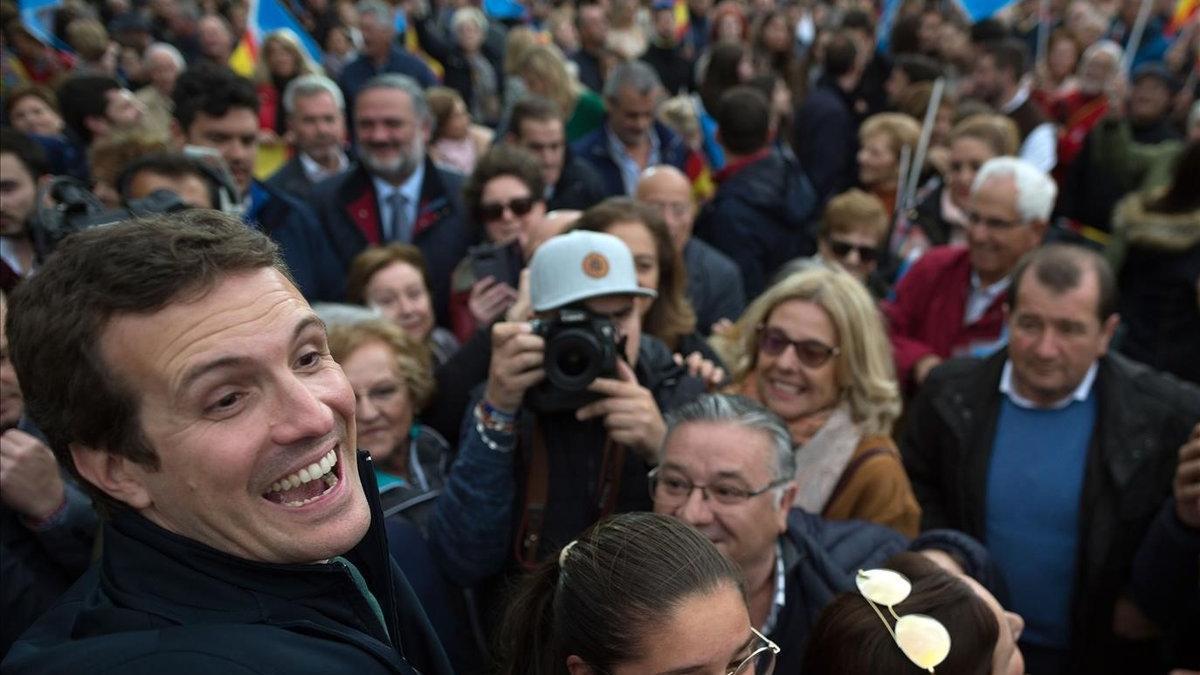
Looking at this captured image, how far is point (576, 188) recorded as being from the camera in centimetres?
534

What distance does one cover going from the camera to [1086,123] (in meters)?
7.21

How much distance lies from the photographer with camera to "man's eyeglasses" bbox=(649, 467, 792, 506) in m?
0.14

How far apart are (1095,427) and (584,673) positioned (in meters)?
2.19

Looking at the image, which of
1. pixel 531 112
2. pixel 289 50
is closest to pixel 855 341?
pixel 531 112

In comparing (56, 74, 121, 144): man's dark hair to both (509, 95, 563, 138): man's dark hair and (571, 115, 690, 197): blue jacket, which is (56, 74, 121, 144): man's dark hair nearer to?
(509, 95, 563, 138): man's dark hair

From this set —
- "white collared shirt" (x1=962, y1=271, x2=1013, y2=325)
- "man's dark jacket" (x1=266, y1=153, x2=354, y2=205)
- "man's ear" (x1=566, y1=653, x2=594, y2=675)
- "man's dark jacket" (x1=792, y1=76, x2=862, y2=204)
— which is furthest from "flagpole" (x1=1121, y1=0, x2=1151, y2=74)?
"man's ear" (x1=566, y1=653, x2=594, y2=675)

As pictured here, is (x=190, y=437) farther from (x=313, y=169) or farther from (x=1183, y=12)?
(x=1183, y=12)

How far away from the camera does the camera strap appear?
2.54 meters

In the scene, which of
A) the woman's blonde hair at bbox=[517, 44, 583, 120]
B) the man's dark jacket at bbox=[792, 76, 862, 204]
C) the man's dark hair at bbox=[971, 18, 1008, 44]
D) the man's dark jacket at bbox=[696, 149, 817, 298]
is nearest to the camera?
the man's dark jacket at bbox=[696, 149, 817, 298]

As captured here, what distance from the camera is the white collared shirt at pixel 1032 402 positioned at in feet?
10.4

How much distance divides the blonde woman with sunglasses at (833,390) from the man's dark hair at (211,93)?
2907 mm

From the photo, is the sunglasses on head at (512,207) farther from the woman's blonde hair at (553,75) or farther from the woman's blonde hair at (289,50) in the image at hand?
the woman's blonde hair at (289,50)

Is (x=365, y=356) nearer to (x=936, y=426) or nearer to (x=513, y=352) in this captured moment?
(x=513, y=352)

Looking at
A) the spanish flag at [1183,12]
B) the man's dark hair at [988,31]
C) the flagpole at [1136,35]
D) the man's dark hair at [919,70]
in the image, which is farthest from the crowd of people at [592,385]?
the spanish flag at [1183,12]
